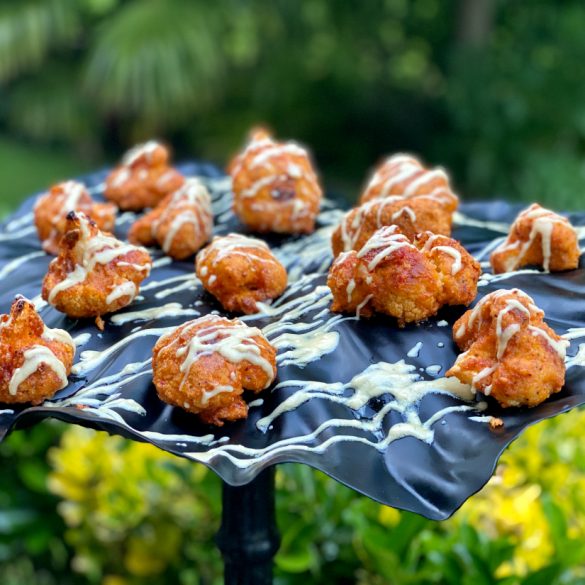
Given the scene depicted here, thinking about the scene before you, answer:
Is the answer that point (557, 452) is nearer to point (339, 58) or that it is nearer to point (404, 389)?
point (404, 389)

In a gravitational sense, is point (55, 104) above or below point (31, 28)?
below

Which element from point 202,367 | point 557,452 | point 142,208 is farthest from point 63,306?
point 557,452

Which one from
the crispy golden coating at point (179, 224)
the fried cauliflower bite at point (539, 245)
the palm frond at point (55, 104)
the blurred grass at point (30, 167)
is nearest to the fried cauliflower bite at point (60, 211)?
the crispy golden coating at point (179, 224)

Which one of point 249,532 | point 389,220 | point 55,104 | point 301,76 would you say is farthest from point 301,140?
point 249,532

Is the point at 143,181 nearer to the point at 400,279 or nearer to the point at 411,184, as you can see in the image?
the point at 411,184

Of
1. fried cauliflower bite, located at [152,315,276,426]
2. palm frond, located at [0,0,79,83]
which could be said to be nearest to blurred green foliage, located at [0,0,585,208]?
palm frond, located at [0,0,79,83]
